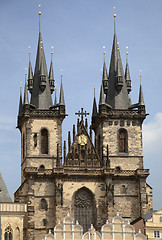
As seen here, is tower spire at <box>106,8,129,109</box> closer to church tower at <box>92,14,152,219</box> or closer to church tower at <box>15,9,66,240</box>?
church tower at <box>92,14,152,219</box>

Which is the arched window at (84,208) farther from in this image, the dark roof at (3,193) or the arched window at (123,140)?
the dark roof at (3,193)

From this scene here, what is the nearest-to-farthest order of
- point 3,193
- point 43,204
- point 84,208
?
point 3,193 → point 43,204 → point 84,208

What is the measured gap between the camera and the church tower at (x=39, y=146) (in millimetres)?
74000

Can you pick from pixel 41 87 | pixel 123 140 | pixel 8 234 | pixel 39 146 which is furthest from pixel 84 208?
pixel 41 87

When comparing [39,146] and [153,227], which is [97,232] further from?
[39,146]

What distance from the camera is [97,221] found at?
74750 millimetres

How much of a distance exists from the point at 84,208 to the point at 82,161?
4963 mm

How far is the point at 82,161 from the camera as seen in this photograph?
77.1m

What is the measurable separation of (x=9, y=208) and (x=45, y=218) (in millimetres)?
4242

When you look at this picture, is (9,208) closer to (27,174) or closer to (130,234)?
(27,174)

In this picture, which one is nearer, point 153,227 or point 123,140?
point 153,227

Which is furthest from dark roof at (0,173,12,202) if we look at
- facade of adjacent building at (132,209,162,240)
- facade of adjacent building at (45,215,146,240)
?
facade of adjacent building at (132,209,162,240)

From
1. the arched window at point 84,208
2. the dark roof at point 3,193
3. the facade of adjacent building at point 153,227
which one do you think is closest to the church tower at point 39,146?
the dark roof at point 3,193

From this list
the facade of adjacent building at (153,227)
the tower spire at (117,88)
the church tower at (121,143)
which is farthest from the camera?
the tower spire at (117,88)
